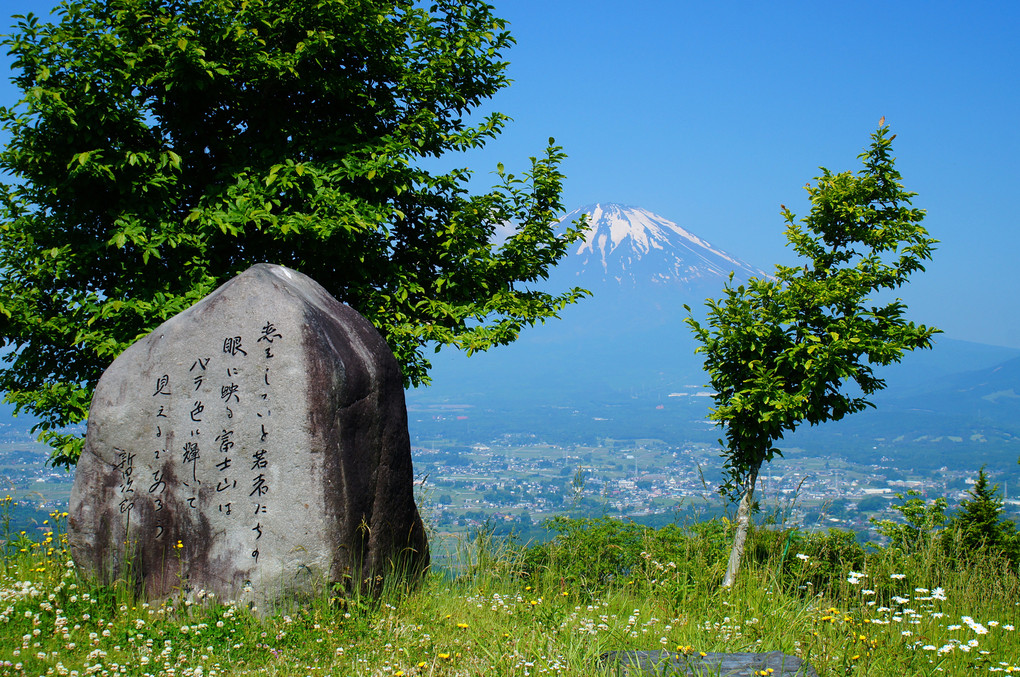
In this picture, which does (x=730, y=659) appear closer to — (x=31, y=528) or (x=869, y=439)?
(x=31, y=528)

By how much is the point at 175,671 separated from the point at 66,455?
4760mm

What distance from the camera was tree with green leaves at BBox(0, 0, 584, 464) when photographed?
7.74 meters

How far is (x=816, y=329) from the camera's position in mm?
8594

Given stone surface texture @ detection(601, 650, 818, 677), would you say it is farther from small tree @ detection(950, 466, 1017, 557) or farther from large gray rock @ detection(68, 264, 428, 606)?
small tree @ detection(950, 466, 1017, 557)

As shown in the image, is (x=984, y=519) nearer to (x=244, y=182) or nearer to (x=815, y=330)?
(x=815, y=330)

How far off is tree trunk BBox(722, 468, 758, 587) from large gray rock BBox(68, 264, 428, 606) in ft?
9.85

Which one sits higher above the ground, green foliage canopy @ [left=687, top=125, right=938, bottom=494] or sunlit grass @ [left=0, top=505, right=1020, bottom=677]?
green foliage canopy @ [left=687, top=125, right=938, bottom=494]

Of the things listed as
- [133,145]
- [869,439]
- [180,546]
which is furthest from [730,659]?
[869,439]

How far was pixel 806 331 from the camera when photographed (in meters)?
8.42

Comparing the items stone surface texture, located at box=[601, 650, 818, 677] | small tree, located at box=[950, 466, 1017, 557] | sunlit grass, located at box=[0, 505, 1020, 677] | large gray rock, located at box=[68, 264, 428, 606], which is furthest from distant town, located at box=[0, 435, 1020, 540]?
stone surface texture, located at box=[601, 650, 818, 677]

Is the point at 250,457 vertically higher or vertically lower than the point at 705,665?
higher

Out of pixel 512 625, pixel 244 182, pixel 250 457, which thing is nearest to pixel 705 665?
pixel 512 625

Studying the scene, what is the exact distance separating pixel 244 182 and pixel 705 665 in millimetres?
6599

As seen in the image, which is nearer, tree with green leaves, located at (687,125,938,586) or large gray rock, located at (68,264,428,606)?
large gray rock, located at (68,264,428,606)
